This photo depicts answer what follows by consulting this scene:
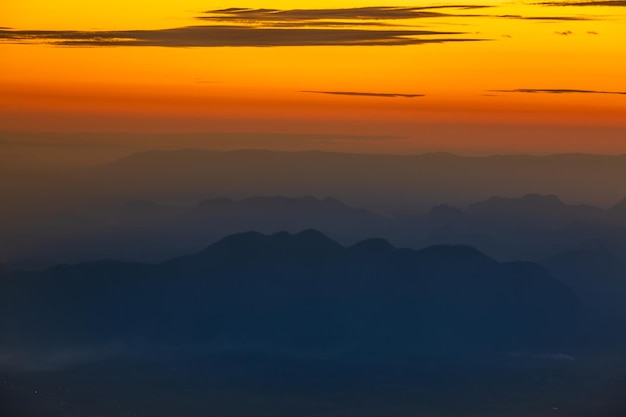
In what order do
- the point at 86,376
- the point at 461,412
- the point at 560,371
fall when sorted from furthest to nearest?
the point at 560,371 → the point at 86,376 → the point at 461,412

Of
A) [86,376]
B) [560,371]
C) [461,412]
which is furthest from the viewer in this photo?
[560,371]

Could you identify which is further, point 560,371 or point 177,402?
point 560,371

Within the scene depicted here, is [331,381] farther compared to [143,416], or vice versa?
[331,381]

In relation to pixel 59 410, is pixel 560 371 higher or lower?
higher

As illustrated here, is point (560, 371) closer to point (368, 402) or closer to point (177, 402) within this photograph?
point (368, 402)

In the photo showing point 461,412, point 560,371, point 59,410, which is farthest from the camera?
point 560,371

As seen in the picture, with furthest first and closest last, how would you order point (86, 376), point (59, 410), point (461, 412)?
point (86, 376)
point (461, 412)
point (59, 410)

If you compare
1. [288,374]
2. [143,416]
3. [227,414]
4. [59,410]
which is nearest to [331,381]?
[288,374]

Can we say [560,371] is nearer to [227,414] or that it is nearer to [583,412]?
[583,412]

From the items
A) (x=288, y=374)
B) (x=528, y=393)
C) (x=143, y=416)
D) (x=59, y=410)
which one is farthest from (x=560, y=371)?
(x=59, y=410)
